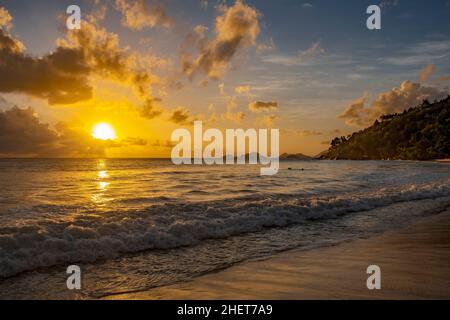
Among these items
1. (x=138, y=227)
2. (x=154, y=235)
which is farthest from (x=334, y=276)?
(x=138, y=227)

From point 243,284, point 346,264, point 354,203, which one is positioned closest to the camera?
point 243,284

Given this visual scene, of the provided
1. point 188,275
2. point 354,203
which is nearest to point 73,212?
point 188,275

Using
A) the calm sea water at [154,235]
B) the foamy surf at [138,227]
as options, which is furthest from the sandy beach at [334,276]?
the foamy surf at [138,227]

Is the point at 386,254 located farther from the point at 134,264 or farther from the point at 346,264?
the point at 134,264

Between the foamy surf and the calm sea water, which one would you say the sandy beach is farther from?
the foamy surf

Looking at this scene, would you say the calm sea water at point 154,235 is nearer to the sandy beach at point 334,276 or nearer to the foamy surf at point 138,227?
the foamy surf at point 138,227

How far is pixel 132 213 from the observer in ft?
46.4

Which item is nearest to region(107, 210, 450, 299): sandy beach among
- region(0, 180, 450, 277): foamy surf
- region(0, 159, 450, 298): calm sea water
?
region(0, 159, 450, 298): calm sea water

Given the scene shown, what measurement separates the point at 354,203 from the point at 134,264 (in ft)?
46.1

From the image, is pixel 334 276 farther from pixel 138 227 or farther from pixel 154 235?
pixel 138 227

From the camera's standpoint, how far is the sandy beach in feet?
20.0

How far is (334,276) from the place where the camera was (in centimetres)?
708
